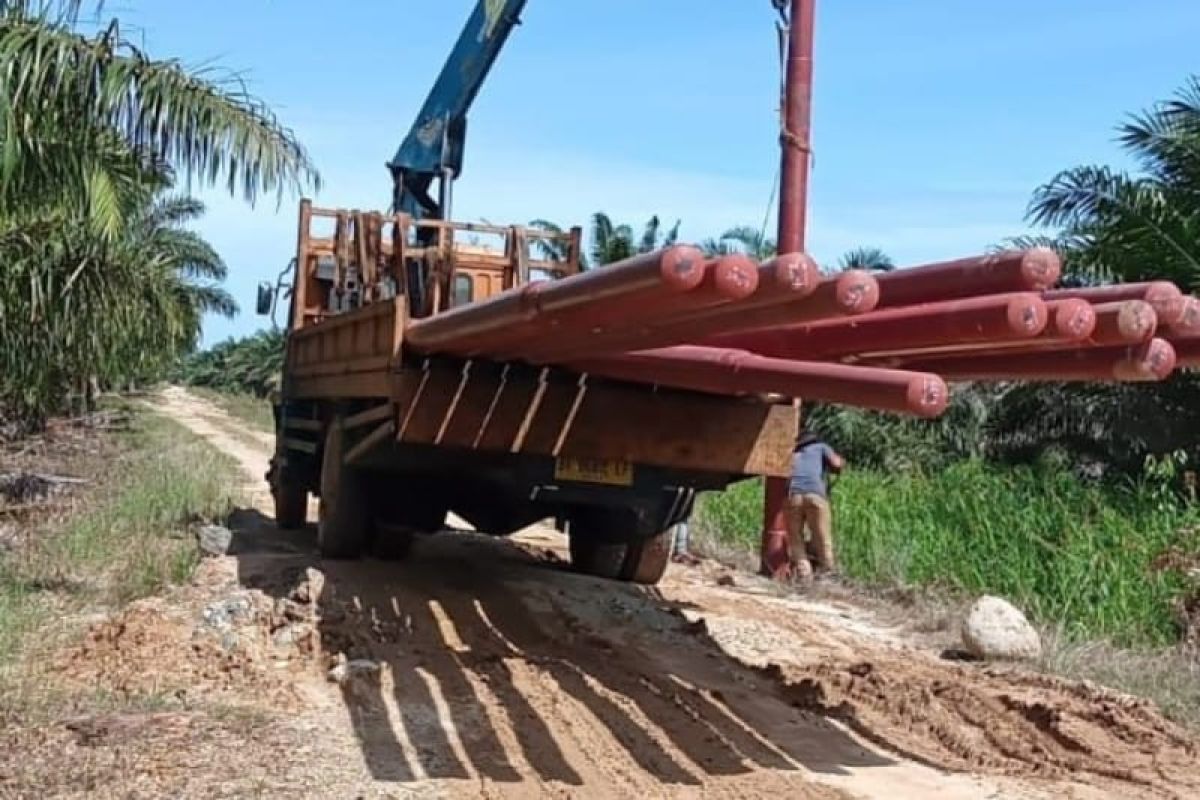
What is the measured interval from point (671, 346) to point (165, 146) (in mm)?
4795

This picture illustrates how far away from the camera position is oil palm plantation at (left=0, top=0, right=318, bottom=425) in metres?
9.26

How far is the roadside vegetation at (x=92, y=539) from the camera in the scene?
8438 mm

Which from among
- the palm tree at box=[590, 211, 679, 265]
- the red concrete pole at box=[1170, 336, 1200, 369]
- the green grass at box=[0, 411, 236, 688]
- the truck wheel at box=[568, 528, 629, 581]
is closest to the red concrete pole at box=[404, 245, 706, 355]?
the red concrete pole at box=[1170, 336, 1200, 369]

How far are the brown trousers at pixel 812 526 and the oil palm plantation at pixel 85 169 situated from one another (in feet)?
16.6

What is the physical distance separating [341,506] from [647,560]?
2260 millimetres

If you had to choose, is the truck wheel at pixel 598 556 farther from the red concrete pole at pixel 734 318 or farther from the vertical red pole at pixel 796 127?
the red concrete pole at pixel 734 318

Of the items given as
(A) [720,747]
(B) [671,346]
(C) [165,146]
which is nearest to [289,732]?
(A) [720,747]

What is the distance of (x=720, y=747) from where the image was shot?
6.45 meters

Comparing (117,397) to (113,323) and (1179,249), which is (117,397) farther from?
(1179,249)

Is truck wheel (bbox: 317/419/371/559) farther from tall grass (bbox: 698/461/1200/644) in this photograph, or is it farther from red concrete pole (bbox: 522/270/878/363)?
tall grass (bbox: 698/461/1200/644)

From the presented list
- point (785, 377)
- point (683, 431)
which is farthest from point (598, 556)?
point (785, 377)

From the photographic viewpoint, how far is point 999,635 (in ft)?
28.3

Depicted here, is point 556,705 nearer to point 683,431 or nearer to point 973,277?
point 683,431

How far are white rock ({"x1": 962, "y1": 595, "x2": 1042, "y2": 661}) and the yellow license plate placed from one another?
223 cm
